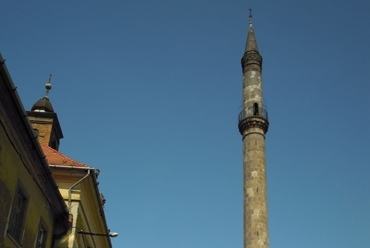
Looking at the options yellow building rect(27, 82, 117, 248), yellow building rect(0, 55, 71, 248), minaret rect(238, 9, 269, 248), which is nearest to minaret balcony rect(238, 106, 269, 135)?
minaret rect(238, 9, 269, 248)

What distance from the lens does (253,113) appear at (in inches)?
1272

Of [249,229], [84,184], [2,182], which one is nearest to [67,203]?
[84,184]

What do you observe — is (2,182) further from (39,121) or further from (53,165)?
(39,121)

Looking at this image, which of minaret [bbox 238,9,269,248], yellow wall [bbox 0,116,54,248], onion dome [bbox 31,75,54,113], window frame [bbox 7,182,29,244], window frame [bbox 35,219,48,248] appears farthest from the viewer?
minaret [bbox 238,9,269,248]

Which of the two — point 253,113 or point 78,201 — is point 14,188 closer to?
point 78,201

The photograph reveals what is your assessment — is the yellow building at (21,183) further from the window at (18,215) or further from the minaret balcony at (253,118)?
the minaret balcony at (253,118)

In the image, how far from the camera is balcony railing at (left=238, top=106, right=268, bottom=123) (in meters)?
32.2

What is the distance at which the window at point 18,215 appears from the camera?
9572 millimetres

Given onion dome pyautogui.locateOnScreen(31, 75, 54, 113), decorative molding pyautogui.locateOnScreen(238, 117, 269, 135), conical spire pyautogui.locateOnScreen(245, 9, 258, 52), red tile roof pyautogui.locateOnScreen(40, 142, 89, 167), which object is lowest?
red tile roof pyautogui.locateOnScreen(40, 142, 89, 167)

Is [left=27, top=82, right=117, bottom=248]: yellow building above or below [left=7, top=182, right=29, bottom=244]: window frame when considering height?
above

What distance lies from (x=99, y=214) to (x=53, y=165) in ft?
10.2

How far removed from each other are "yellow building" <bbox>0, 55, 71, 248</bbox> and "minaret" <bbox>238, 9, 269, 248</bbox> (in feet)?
57.7

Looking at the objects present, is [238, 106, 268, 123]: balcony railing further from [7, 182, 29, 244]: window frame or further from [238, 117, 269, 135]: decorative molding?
[7, 182, 29, 244]: window frame

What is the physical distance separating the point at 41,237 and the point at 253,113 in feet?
73.2
